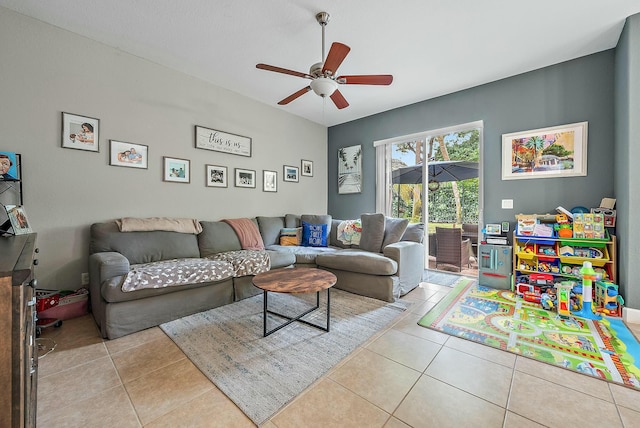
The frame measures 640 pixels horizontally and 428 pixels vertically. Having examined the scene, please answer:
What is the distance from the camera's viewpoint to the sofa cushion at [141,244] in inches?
99.3

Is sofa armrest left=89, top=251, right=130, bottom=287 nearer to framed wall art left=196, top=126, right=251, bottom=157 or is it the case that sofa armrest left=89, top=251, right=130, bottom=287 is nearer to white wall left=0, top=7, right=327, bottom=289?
white wall left=0, top=7, right=327, bottom=289

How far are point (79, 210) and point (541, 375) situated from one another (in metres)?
4.10

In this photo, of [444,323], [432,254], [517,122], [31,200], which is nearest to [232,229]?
[31,200]

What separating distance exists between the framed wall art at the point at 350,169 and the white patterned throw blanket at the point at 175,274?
3038 mm

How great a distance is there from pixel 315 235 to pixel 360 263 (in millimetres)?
1179

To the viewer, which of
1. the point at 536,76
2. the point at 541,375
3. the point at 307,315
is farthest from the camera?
the point at 536,76

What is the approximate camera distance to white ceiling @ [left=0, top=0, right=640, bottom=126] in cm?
218

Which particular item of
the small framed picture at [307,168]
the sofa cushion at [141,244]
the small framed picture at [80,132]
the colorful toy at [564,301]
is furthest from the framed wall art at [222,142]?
the colorful toy at [564,301]

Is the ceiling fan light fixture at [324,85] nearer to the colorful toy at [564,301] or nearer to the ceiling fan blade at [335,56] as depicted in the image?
the ceiling fan blade at [335,56]

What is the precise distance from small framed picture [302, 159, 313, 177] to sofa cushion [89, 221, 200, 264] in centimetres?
255

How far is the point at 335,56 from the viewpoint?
1.99m

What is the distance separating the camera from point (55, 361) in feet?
5.68

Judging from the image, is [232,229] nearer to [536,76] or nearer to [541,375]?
[541,375]

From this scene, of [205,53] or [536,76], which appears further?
[536,76]
